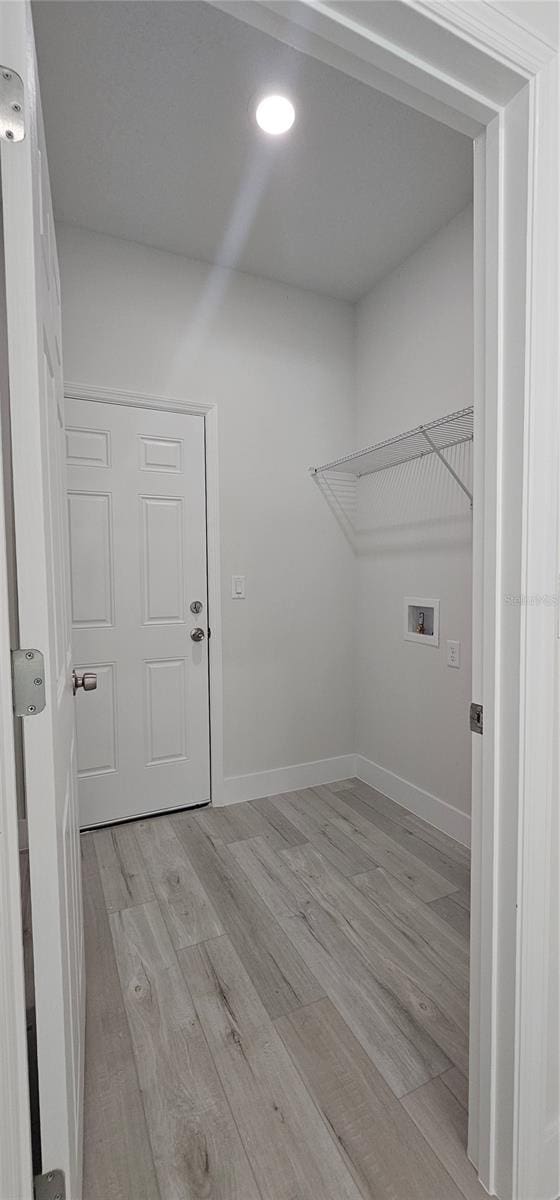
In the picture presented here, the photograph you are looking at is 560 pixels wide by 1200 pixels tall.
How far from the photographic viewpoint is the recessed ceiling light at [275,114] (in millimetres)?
1602

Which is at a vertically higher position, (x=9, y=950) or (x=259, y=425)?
(x=259, y=425)

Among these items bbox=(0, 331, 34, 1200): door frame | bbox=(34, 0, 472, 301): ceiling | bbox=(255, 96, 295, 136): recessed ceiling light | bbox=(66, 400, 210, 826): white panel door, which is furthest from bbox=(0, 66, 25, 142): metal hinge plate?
bbox=(66, 400, 210, 826): white panel door

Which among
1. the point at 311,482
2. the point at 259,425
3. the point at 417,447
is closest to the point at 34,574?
the point at 417,447

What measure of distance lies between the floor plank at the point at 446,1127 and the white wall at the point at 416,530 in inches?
45.5

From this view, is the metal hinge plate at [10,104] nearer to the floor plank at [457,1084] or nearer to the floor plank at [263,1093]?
the floor plank at [263,1093]

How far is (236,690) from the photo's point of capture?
2680 millimetres

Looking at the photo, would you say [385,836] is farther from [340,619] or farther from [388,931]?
[340,619]

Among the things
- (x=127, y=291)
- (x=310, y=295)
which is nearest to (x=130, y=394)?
(x=127, y=291)

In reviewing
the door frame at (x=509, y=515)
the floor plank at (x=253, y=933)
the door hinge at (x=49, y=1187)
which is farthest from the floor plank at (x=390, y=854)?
the door hinge at (x=49, y=1187)

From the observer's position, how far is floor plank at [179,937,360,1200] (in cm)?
103

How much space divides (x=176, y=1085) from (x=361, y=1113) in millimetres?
425

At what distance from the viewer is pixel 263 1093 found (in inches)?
47.4

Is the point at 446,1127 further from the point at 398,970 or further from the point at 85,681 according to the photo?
the point at 85,681

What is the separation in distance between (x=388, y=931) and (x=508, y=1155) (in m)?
0.76
